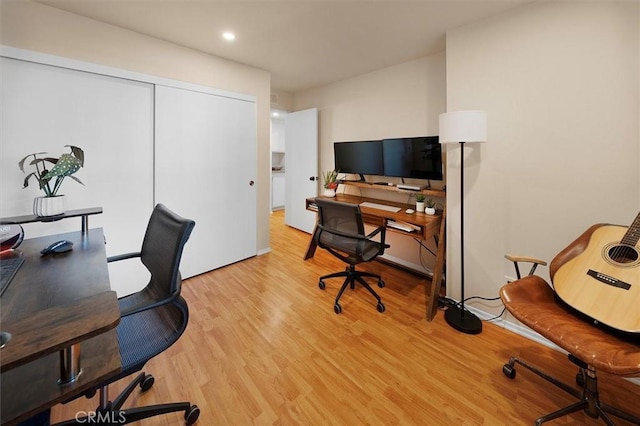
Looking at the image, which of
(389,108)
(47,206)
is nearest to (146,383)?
(47,206)

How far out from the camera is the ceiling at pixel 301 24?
1.95 m

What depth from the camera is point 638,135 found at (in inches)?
60.6

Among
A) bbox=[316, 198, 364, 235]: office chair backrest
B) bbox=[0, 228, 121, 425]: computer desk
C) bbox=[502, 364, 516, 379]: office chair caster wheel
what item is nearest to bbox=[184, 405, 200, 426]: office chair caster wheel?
bbox=[0, 228, 121, 425]: computer desk

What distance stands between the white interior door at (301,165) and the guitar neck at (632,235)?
3.39m

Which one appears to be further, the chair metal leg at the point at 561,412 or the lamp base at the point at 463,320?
the lamp base at the point at 463,320

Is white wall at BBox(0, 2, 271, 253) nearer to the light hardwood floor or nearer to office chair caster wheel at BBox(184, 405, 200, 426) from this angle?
the light hardwood floor

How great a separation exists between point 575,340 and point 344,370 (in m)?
1.20

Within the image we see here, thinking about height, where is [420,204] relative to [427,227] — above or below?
above

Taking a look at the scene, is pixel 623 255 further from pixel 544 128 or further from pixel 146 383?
pixel 146 383

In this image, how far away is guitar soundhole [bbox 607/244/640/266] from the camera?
1357mm

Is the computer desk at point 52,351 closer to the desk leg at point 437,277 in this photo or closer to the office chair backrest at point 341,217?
the office chair backrest at point 341,217

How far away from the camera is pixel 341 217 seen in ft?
7.41

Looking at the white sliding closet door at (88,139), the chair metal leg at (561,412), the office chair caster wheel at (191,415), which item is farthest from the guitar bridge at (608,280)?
the white sliding closet door at (88,139)

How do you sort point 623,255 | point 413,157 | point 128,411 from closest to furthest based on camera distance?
1. point 128,411
2. point 623,255
3. point 413,157
